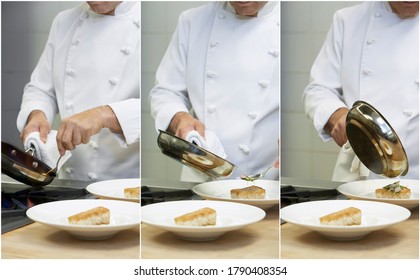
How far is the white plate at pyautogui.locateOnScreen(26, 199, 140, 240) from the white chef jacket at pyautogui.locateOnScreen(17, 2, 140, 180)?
8 cm

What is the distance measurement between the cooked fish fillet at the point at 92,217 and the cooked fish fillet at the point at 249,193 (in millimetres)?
329

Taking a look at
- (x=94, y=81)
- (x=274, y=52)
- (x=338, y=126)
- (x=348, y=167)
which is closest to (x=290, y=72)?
(x=274, y=52)

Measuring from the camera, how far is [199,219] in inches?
59.2

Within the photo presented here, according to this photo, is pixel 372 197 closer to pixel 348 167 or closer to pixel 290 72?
pixel 348 167

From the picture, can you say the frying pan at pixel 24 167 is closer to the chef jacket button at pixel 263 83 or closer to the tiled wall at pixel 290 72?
the tiled wall at pixel 290 72

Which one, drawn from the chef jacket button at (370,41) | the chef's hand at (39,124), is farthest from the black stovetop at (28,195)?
the chef jacket button at (370,41)

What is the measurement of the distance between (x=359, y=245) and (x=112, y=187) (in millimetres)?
658

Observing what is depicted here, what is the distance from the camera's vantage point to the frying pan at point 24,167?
165 cm

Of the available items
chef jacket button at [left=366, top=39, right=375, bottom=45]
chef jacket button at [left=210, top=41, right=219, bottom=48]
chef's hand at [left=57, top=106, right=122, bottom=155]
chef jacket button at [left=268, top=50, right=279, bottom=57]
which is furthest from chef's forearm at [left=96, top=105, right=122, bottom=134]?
chef jacket button at [left=366, top=39, right=375, bottom=45]

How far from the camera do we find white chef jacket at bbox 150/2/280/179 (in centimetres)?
154

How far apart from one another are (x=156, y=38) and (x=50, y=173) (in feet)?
1.53

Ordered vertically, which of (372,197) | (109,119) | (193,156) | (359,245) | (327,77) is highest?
(327,77)

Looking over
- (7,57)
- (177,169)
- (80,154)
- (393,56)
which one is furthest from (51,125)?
(393,56)
